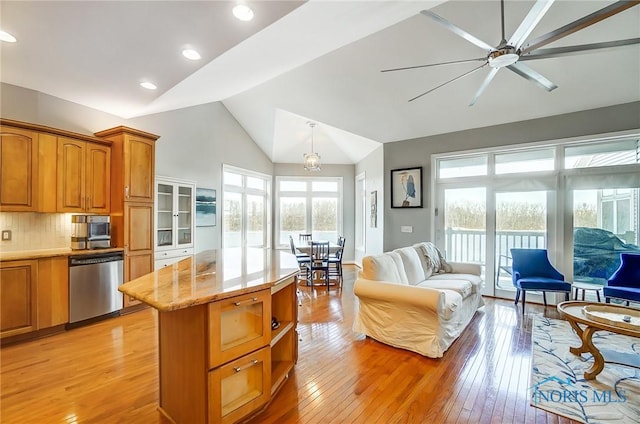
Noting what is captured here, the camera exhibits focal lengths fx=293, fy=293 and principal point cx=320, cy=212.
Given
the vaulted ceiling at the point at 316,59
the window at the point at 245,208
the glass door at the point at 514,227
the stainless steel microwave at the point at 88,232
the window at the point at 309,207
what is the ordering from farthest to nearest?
the window at the point at 309,207, the window at the point at 245,208, the glass door at the point at 514,227, the stainless steel microwave at the point at 88,232, the vaulted ceiling at the point at 316,59

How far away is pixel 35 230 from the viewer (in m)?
3.57

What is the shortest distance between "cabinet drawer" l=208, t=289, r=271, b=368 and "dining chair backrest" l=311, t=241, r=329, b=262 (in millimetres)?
3552

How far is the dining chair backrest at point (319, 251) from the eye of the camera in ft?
18.1

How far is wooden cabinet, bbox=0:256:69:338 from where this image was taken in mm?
2994

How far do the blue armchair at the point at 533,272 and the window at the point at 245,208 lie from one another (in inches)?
215

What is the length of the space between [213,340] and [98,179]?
11.4 feet

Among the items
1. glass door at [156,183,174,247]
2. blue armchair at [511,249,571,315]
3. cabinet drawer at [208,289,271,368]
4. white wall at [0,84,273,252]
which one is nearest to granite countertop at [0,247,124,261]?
glass door at [156,183,174,247]

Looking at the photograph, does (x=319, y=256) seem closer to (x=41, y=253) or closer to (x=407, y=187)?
(x=407, y=187)

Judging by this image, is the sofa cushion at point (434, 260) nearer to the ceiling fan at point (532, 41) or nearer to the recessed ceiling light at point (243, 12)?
the ceiling fan at point (532, 41)

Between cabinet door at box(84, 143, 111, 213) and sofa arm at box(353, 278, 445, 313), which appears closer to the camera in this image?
sofa arm at box(353, 278, 445, 313)

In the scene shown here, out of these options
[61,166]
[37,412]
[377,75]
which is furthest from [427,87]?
[37,412]

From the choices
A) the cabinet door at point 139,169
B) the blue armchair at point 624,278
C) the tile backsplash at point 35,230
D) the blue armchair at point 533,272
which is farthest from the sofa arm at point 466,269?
the tile backsplash at point 35,230

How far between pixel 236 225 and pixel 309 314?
3537 mm

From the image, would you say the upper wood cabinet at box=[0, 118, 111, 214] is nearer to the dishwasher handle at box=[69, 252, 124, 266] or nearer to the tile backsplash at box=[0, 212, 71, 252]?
the tile backsplash at box=[0, 212, 71, 252]
